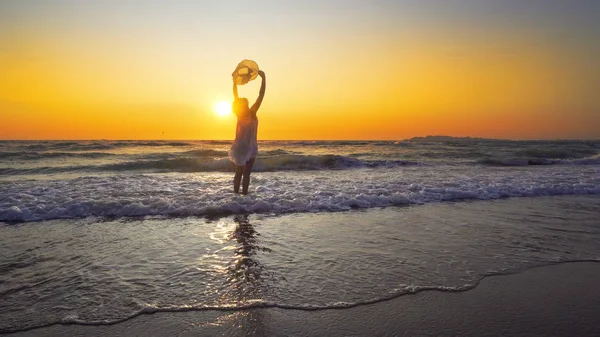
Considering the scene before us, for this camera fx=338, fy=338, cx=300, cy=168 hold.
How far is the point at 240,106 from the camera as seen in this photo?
295 inches

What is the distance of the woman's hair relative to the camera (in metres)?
7.45

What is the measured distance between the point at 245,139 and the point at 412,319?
5.84 metres

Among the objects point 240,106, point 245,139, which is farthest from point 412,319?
point 240,106

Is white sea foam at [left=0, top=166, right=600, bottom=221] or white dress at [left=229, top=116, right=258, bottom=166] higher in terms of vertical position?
white dress at [left=229, top=116, right=258, bottom=166]

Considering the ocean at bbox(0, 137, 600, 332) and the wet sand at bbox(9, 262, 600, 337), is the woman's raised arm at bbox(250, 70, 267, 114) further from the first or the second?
the wet sand at bbox(9, 262, 600, 337)

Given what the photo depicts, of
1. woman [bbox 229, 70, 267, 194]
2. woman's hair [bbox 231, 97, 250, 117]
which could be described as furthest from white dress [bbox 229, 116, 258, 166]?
woman's hair [bbox 231, 97, 250, 117]

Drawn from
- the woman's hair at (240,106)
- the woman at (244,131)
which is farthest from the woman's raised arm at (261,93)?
the woman's hair at (240,106)

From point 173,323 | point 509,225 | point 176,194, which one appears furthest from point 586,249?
point 176,194

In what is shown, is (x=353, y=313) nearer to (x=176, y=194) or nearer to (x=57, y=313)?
(x=57, y=313)

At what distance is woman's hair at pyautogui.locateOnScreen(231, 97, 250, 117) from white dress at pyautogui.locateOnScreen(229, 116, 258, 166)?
0.15 meters

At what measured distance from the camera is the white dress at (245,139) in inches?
300

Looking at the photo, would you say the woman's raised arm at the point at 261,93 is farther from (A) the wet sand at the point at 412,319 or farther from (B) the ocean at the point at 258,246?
(A) the wet sand at the point at 412,319

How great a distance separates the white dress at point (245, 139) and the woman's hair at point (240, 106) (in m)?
0.15

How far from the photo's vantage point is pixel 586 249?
4148 mm
